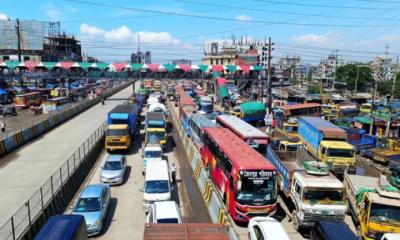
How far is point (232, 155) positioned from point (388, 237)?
779cm

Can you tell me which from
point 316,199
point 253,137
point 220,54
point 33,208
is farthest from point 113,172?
point 220,54

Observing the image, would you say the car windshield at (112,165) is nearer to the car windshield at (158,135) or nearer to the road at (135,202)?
the road at (135,202)

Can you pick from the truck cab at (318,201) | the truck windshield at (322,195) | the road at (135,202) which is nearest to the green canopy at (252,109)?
the road at (135,202)

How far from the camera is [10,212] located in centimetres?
1708

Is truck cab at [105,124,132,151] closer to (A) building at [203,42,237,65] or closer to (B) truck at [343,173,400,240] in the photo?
(B) truck at [343,173,400,240]

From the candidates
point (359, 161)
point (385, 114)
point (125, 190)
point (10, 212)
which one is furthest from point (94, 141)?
point (385, 114)

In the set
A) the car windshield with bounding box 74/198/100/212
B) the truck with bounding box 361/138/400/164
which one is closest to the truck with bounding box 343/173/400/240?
the car windshield with bounding box 74/198/100/212

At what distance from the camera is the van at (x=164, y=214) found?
14.3 meters

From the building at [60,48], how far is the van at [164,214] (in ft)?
400

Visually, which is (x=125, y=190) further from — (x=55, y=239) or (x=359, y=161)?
(x=359, y=161)

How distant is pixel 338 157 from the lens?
2405 centimetres

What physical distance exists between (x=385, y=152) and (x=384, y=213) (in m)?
18.1

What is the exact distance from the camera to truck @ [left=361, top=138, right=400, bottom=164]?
28.6 meters

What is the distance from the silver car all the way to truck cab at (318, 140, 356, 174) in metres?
14.0
